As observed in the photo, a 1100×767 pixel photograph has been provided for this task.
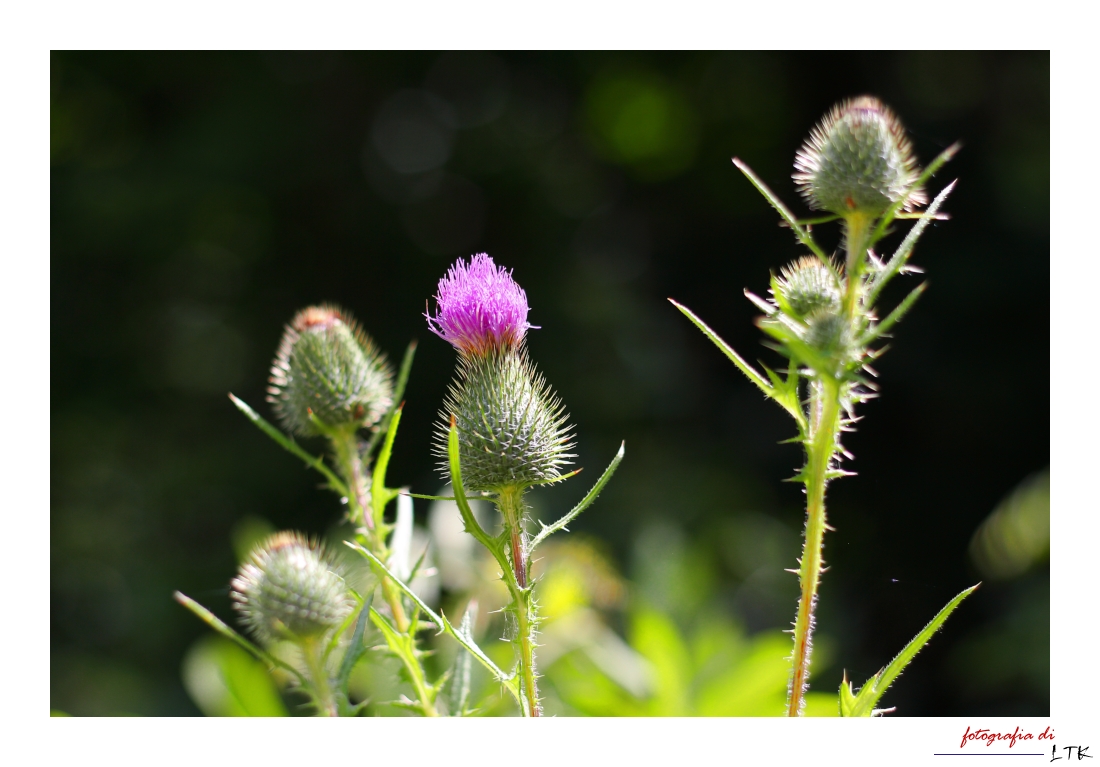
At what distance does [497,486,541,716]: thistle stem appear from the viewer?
1.01m

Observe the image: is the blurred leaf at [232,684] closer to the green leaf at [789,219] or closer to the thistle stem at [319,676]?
the thistle stem at [319,676]

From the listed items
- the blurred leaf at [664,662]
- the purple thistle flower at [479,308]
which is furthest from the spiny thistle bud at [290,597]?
the blurred leaf at [664,662]

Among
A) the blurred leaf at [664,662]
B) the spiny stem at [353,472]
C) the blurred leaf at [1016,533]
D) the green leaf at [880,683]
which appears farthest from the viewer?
the blurred leaf at [1016,533]

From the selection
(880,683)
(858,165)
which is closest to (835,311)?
(858,165)

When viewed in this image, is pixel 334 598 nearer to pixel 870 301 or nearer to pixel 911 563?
pixel 870 301

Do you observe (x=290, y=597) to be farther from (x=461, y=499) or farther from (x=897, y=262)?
(x=897, y=262)

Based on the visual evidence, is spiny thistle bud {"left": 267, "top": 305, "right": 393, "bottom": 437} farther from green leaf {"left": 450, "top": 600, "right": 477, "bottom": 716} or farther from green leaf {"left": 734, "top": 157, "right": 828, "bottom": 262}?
green leaf {"left": 734, "top": 157, "right": 828, "bottom": 262}

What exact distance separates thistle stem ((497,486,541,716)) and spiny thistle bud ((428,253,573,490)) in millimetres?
35

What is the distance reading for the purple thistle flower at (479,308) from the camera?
54.0 inches

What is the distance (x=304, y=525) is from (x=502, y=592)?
3.53 m

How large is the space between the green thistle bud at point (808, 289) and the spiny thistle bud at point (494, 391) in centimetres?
36

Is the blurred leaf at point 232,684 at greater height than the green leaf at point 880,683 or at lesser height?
lesser

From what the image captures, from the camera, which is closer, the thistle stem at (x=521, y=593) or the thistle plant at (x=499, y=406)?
the thistle stem at (x=521, y=593)

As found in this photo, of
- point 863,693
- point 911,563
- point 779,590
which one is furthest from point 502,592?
point 911,563
